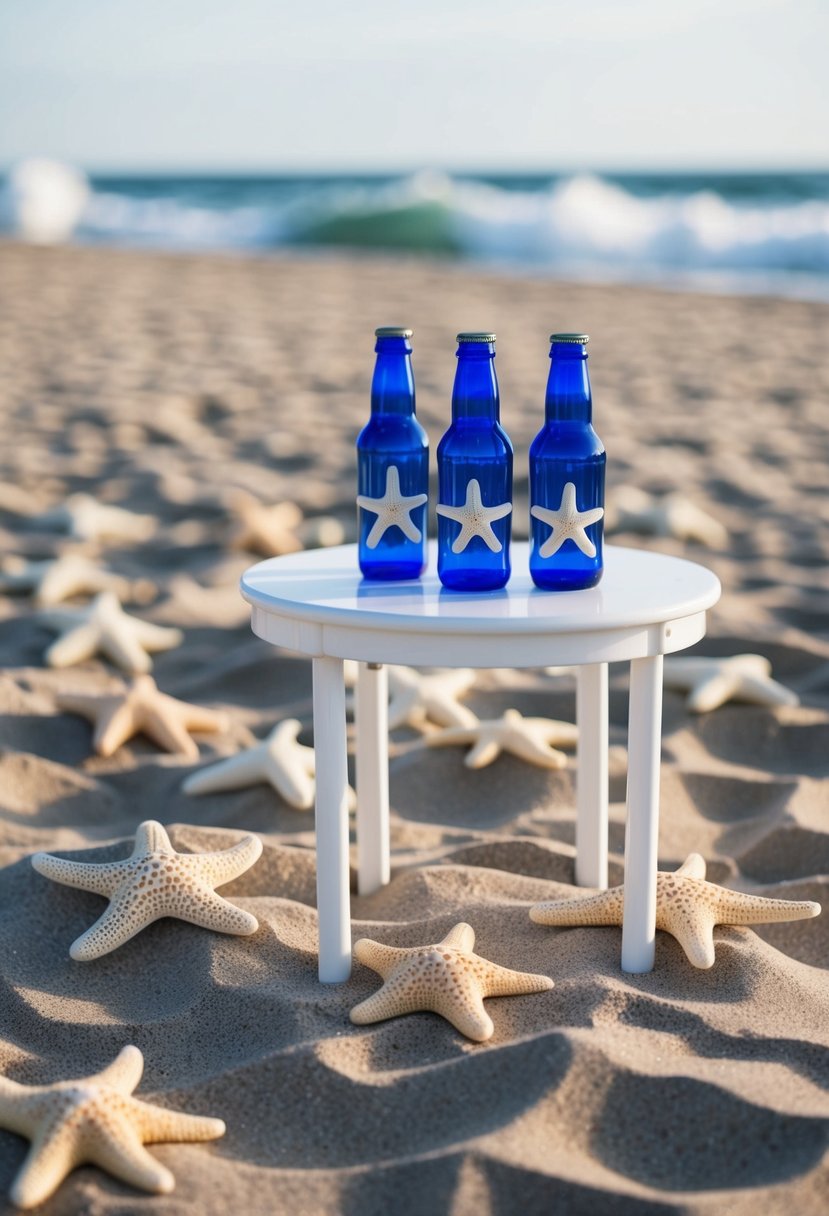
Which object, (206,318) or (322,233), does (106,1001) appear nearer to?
(206,318)

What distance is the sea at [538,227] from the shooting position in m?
17.3

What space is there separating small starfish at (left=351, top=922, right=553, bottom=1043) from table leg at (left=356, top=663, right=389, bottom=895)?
0.44m

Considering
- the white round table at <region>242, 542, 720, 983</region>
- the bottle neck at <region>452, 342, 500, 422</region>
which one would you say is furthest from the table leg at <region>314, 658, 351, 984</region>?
the bottle neck at <region>452, 342, 500, 422</region>

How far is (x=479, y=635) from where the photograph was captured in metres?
1.93

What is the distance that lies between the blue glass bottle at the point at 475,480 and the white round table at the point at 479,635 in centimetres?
5

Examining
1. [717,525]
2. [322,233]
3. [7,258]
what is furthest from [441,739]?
[322,233]

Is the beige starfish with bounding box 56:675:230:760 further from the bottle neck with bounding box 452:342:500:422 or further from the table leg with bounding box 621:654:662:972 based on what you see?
the bottle neck with bounding box 452:342:500:422

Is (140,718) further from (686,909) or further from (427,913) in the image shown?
(686,909)

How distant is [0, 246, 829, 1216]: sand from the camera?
1.75 m

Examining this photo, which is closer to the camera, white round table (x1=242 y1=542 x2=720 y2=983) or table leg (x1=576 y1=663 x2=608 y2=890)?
white round table (x1=242 y1=542 x2=720 y2=983)

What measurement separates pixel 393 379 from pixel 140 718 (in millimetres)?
1496

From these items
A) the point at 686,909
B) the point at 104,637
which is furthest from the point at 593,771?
the point at 104,637

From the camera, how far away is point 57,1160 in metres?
1.72

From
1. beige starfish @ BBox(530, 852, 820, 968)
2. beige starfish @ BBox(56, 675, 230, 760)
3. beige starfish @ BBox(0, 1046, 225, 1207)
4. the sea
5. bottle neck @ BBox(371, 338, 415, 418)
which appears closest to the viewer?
beige starfish @ BBox(0, 1046, 225, 1207)
